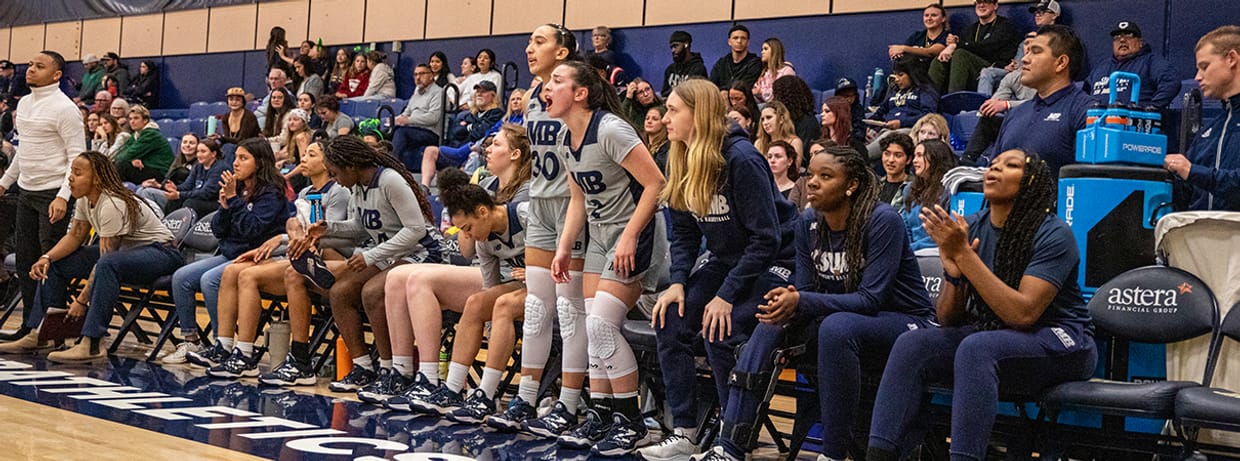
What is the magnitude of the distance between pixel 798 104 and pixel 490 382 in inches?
126

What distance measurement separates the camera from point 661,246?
4.80m

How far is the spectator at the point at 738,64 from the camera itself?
9648mm

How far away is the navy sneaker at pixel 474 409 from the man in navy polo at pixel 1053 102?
2.28 metres

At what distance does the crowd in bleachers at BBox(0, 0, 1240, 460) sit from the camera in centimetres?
386

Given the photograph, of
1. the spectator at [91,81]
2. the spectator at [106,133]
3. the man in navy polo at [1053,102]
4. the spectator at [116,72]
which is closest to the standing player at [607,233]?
the man in navy polo at [1053,102]

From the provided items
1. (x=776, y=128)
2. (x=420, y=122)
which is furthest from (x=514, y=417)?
(x=420, y=122)

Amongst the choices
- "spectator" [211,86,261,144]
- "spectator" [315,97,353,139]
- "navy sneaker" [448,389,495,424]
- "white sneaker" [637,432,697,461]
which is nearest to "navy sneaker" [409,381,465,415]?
"navy sneaker" [448,389,495,424]

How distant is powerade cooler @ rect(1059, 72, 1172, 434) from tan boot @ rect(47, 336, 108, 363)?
17.0ft

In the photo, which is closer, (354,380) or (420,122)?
(354,380)

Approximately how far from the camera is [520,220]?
18.0 ft

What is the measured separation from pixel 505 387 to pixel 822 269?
2.08m

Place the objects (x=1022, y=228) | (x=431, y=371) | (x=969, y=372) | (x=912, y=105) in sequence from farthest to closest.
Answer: (x=912, y=105), (x=431, y=371), (x=1022, y=228), (x=969, y=372)

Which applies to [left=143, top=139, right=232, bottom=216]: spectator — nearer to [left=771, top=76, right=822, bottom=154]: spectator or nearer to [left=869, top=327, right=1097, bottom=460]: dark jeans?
[left=771, top=76, right=822, bottom=154]: spectator

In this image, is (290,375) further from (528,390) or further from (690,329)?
(690,329)
